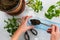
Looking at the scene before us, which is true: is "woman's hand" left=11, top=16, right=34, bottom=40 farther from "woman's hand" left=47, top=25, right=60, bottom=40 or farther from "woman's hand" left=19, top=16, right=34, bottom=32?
"woman's hand" left=47, top=25, right=60, bottom=40

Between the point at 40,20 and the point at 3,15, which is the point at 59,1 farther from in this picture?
the point at 3,15

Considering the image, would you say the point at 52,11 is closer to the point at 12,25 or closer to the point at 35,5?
the point at 35,5

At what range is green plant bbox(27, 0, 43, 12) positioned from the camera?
111cm

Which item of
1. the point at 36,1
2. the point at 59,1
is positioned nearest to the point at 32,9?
the point at 36,1

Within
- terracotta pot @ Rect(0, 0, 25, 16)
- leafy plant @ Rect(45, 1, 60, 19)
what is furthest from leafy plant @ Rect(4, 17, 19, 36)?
leafy plant @ Rect(45, 1, 60, 19)

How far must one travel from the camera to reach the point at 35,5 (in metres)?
1.12

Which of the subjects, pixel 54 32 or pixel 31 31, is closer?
pixel 54 32

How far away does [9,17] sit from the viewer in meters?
1.16

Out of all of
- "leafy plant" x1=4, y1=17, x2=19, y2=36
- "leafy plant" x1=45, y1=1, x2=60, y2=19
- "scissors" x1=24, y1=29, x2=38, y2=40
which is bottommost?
"scissors" x1=24, y1=29, x2=38, y2=40

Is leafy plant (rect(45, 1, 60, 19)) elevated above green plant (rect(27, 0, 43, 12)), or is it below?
below

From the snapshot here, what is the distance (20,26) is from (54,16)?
0.60 ft

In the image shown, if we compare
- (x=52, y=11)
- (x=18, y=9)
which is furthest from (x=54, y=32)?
→ (x=18, y=9)

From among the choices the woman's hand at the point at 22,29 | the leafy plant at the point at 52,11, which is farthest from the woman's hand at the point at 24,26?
the leafy plant at the point at 52,11

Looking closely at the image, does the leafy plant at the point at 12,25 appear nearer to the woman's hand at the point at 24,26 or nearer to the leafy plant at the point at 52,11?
the woman's hand at the point at 24,26
